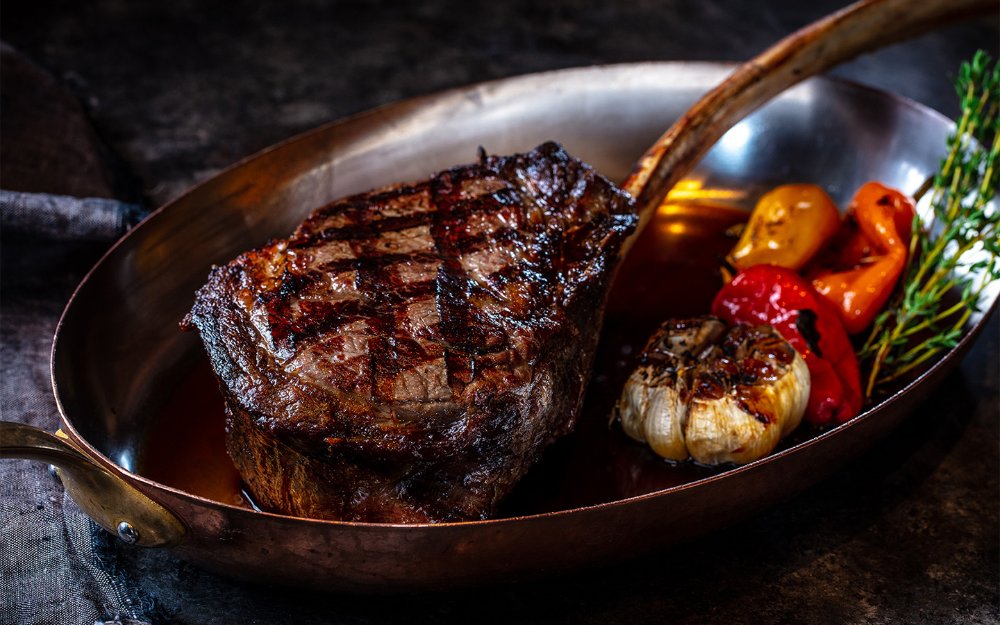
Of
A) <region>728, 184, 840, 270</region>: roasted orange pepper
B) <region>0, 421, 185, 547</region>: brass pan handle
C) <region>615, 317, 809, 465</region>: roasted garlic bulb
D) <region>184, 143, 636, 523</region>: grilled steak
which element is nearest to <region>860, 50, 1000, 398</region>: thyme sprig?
<region>728, 184, 840, 270</region>: roasted orange pepper

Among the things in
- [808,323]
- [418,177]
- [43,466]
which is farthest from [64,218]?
[808,323]

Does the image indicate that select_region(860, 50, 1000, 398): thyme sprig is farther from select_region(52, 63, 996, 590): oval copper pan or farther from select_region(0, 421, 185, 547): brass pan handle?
select_region(0, 421, 185, 547): brass pan handle

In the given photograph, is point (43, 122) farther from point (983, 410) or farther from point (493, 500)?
point (983, 410)

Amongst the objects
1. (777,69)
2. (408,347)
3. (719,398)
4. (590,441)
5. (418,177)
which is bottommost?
(590,441)

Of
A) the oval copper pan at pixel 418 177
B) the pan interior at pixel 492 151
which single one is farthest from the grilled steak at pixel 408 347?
the pan interior at pixel 492 151

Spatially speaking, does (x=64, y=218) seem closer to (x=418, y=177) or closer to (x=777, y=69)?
(x=418, y=177)

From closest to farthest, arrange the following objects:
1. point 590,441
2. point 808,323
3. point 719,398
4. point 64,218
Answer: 1. point 719,398
2. point 590,441
3. point 808,323
4. point 64,218

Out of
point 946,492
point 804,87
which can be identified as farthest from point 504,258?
point 804,87

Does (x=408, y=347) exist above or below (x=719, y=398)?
above
